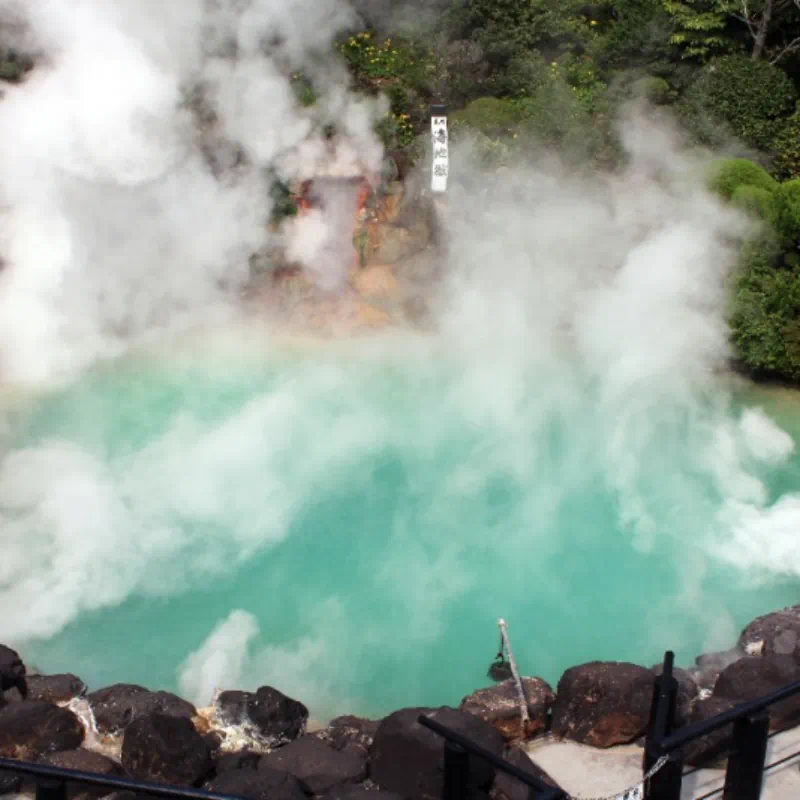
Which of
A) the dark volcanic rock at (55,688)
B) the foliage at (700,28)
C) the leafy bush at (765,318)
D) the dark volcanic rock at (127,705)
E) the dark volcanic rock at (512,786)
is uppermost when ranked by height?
the foliage at (700,28)

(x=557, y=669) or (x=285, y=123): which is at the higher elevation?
(x=285, y=123)

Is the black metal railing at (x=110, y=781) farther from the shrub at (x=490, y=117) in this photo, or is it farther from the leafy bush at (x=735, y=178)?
the shrub at (x=490, y=117)

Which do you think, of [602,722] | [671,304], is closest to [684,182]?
[671,304]

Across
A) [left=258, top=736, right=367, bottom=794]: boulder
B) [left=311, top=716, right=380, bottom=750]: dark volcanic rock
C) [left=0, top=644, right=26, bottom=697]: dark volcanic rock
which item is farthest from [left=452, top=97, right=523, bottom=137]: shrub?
[left=258, top=736, right=367, bottom=794]: boulder

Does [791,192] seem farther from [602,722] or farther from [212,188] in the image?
[602,722]

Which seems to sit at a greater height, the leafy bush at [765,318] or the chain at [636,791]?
the leafy bush at [765,318]

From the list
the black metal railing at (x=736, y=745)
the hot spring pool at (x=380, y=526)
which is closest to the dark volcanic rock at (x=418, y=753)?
the hot spring pool at (x=380, y=526)

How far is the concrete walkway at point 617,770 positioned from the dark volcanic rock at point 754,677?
59 cm

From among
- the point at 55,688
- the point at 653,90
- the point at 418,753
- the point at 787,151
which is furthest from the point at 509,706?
the point at 653,90

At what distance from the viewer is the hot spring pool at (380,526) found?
734cm

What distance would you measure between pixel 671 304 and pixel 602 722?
645cm

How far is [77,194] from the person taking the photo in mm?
11953

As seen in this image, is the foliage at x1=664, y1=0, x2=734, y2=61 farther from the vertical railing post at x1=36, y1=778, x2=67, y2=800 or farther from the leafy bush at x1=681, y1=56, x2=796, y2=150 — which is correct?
the vertical railing post at x1=36, y1=778, x2=67, y2=800

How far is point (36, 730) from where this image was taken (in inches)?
238
